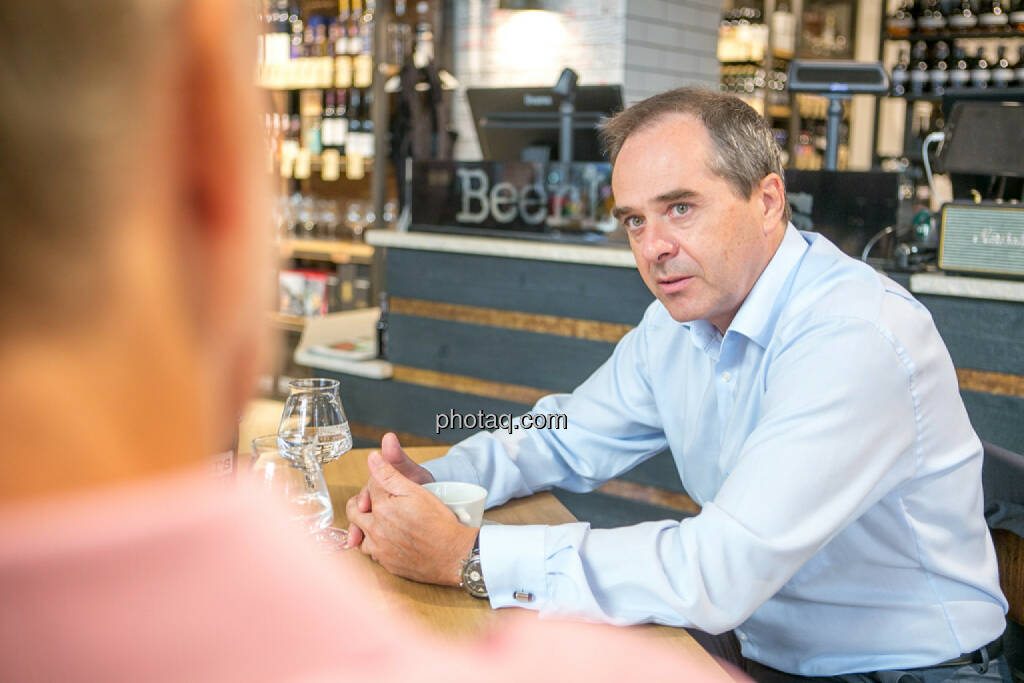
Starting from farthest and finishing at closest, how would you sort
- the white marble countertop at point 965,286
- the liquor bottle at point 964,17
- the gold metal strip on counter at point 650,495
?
1. the liquor bottle at point 964,17
2. the gold metal strip on counter at point 650,495
3. the white marble countertop at point 965,286

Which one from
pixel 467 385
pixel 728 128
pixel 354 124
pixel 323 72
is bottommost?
pixel 467 385

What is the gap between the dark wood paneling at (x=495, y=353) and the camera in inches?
140

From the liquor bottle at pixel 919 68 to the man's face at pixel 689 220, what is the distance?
582 centimetres

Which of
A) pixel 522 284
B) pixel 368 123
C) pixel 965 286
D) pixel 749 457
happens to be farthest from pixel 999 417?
pixel 368 123

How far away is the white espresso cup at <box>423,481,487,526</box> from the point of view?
54.1 inches

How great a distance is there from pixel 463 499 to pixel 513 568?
18 cm

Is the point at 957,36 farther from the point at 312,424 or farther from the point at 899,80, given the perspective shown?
the point at 312,424

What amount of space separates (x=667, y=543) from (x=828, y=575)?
0.35 m

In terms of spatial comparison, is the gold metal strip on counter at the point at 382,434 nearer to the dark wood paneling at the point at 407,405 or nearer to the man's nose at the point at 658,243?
the dark wood paneling at the point at 407,405

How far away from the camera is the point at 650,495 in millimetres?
3383

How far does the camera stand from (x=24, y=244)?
286mm

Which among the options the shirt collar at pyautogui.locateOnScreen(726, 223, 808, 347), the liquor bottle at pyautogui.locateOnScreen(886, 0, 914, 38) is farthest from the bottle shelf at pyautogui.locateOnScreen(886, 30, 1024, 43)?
the shirt collar at pyautogui.locateOnScreen(726, 223, 808, 347)

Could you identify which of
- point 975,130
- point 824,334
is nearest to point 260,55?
point 824,334

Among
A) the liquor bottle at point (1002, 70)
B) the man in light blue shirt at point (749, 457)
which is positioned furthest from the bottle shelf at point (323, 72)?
the man in light blue shirt at point (749, 457)
